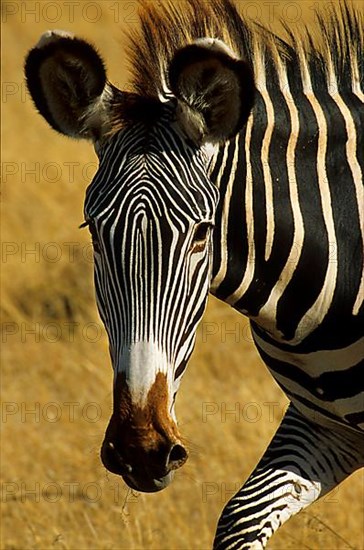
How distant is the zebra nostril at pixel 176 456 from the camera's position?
11.7 ft

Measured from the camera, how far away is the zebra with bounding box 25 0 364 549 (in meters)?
3.67

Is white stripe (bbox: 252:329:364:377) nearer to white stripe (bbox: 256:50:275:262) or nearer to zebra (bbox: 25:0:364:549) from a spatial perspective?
zebra (bbox: 25:0:364:549)

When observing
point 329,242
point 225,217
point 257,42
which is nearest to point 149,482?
point 225,217

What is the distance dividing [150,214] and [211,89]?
0.48 metres

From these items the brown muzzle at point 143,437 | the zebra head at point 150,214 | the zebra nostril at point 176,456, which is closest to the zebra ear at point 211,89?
the zebra head at point 150,214

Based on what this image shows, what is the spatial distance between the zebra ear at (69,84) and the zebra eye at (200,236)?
1.70 feet

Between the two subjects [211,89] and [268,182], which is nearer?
[211,89]

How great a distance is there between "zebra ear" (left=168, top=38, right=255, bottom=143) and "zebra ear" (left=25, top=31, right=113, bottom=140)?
28 cm

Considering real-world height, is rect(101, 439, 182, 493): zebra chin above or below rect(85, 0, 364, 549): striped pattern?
below

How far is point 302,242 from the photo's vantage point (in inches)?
165

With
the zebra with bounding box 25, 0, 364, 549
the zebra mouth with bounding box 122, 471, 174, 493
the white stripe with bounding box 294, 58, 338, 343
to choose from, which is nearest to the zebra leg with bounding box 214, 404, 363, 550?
the zebra with bounding box 25, 0, 364, 549

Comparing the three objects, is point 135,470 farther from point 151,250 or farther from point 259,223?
point 259,223

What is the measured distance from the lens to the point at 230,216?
4.09 metres

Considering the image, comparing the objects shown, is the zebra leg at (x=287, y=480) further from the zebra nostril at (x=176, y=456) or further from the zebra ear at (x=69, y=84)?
the zebra ear at (x=69, y=84)
